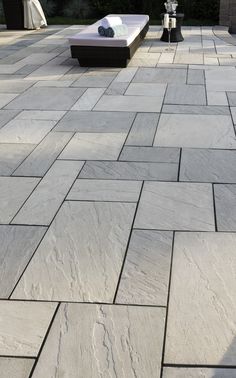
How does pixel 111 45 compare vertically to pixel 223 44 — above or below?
above

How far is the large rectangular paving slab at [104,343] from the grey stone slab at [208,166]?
4.64 feet

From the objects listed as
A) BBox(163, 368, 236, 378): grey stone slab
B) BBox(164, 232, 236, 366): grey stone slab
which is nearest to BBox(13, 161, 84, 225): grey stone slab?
BBox(164, 232, 236, 366): grey stone slab

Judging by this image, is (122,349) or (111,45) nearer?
(122,349)

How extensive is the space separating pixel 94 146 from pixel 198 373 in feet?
7.89

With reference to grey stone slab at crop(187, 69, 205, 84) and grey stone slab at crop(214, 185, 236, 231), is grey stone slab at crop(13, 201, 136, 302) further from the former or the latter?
grey stone slab at crop(187, 69, 205, 84)

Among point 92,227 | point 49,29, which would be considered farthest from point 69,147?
point 49,29

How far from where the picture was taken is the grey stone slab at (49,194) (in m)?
2.82

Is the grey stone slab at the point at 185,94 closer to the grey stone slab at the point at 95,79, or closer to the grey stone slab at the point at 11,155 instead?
the grey stone slab at the point at 95,79

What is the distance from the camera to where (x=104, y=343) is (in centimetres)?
187

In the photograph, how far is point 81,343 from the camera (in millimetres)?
1878

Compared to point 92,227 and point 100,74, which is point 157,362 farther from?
point 100,74

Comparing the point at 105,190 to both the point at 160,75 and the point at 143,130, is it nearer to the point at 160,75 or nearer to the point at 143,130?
the point at 143,130

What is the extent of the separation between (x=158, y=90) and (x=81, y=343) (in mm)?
3997

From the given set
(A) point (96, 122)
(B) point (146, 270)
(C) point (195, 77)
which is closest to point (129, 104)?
(A) point (96, 122)
